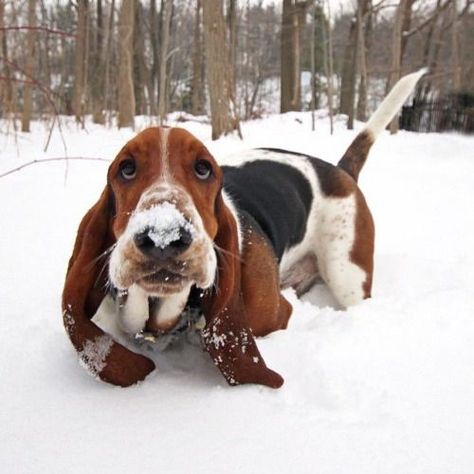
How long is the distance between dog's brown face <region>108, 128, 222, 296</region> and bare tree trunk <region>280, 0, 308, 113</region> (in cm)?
1807

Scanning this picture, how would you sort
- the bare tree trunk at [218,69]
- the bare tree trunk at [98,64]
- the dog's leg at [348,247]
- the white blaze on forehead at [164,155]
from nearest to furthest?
the white blaze on forehead at [164,155], the dog's leg at [348,247], the bare tree trunk at [218,69], the bare tree trunk at [98,64]

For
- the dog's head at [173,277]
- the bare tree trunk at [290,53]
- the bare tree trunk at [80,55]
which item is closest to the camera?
the dog's head at [173,277]

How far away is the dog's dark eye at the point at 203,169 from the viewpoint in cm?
208

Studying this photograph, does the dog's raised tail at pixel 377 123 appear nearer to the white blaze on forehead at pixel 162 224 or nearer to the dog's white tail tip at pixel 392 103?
the dog's white tail tip at pixel 392 103

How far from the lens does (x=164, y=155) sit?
6.55ft

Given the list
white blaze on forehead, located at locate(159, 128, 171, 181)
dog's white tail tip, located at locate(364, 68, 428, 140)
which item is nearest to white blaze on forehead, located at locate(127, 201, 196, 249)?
white blaze on forehead, located at locate(159, 128, 171, 181)

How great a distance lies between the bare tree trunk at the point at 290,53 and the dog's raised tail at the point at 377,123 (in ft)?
51.8

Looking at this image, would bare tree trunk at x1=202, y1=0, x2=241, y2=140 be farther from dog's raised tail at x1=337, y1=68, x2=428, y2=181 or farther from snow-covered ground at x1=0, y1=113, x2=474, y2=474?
snow-covered ground at x1=0, y1=113, x2=474, y2=474

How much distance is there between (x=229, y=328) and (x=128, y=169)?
67 cm

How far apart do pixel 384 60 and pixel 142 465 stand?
36.0m

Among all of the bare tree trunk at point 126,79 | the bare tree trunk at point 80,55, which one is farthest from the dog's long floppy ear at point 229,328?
the bare tree trunk at point 80,55

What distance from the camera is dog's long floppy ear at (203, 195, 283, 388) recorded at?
2043 mm

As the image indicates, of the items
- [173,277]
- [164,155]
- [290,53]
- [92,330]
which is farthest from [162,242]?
[290,53]

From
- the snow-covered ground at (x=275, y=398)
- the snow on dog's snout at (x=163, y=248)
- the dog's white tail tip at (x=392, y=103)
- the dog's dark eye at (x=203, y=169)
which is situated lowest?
the snow-covered ground at (x=275, y=398)
